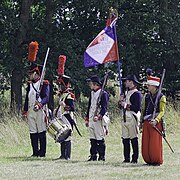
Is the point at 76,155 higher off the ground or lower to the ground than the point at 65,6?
lower

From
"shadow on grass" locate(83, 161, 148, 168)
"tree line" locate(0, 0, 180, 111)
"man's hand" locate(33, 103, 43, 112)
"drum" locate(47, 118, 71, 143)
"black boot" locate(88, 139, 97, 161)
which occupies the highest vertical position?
"tree line" locate(0, 0, 180, 111)

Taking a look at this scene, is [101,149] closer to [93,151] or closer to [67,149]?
[93,151]

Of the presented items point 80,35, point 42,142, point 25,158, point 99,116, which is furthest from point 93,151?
point 80,35

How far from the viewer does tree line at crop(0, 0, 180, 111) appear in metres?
23.0

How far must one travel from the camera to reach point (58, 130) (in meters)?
12.4

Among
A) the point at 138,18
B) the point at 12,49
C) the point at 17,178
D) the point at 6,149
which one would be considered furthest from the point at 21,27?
the point at 17,178

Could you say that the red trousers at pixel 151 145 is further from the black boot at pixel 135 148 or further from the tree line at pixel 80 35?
the tree line at pixel 80 35

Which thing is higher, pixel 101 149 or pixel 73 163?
pixel 101 149

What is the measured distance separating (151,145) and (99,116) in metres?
1.24

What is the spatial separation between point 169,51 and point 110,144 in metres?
10.4

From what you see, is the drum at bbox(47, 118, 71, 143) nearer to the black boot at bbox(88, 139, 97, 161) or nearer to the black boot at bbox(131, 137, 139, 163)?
the black boot at bbox(88, 139, 97, 161)

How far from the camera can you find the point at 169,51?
25.9 meters

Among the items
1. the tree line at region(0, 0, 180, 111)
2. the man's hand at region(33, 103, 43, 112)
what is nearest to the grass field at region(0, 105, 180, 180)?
the man's hand at region(33, 103, 43, 112)

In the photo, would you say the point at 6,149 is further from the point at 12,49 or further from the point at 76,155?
the point at 12,49
